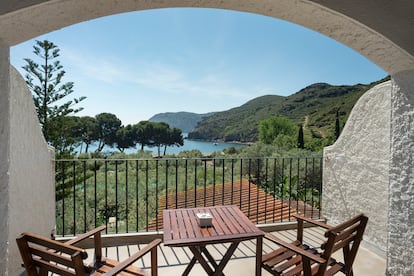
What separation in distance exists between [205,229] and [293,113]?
726 inches

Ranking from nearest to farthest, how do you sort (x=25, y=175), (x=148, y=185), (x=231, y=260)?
(x=25, y=175) < (x=231, y=260) < (x=148, y=185)

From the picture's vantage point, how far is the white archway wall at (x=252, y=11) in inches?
66.2

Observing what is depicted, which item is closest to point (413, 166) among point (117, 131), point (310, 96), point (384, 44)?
point (384, 44)

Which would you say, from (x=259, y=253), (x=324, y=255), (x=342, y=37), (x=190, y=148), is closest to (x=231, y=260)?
(x=259, y=253)

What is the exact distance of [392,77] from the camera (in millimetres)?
2387

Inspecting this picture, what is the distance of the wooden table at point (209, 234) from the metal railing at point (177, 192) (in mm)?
828

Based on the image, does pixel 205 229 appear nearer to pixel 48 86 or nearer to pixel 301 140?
pixel 48 86

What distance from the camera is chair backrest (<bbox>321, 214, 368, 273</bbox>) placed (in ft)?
5.77

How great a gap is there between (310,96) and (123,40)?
1440 centimetres

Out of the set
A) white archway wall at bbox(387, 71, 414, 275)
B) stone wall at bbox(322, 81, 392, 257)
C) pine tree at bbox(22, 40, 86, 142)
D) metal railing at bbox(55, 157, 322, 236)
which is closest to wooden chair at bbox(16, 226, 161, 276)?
metal railing at bbox(55, 157, 322, 236)

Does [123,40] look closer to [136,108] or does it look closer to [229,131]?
[136,108]

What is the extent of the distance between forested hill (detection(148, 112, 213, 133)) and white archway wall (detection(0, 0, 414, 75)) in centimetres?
1252

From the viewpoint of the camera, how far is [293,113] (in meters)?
19.2

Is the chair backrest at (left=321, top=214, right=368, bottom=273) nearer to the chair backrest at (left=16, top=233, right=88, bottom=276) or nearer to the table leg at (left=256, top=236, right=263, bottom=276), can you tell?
the table leg at (left=256, top=236, right=263, bottom=276)
